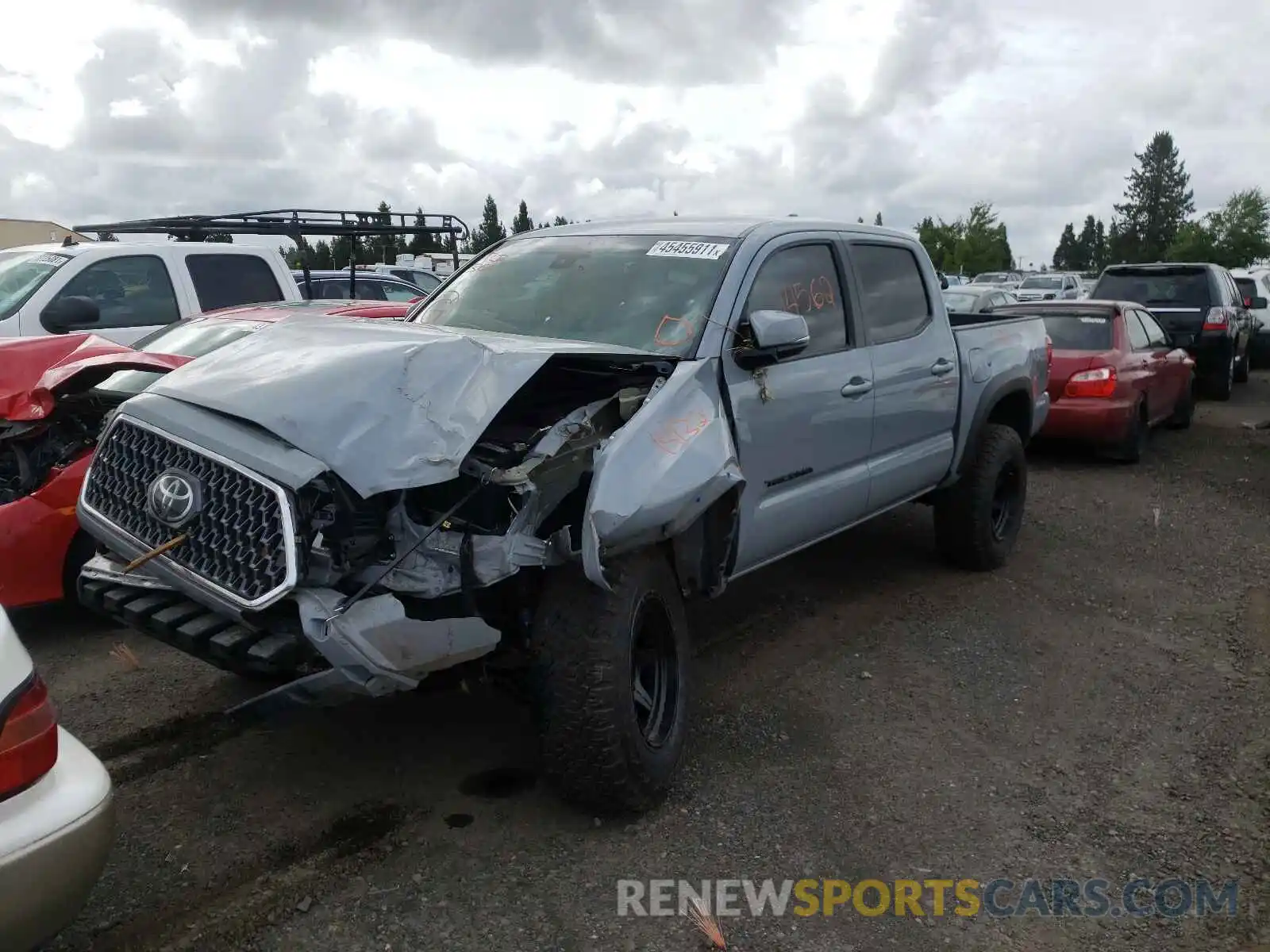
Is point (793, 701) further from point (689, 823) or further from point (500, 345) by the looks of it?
point (500, 345)

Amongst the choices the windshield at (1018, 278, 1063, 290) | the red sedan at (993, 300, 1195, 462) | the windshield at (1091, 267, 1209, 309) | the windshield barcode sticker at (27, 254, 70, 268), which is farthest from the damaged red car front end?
the windshield at (1018, 278, 1063, 290)

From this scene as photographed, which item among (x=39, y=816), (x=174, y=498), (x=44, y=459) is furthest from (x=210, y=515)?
(x=44, y=459)

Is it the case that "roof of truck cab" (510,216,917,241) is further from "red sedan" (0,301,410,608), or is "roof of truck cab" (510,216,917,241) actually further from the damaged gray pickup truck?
"red sedan" (0,301,410,608)

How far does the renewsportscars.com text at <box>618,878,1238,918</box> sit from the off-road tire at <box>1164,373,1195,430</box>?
9.33 m

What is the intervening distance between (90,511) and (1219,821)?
13.0 ft

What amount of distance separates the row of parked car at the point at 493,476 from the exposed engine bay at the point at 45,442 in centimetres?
2

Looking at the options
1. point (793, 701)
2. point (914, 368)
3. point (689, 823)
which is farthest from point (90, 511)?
point (914, 368)

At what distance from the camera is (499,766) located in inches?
151

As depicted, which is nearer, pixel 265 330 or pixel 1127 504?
pixel 265 330

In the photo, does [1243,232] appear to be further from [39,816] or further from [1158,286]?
[39,816]

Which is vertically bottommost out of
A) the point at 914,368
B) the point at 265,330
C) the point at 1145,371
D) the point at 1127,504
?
the point at 1127,504

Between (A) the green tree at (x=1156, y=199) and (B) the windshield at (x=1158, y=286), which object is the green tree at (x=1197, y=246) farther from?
(B) the windshield at (x=1158, y=286)

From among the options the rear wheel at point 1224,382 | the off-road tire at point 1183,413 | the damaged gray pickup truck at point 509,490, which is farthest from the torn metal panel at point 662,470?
the rear wheel at point 1224,382

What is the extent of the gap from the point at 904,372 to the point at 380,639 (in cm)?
326
